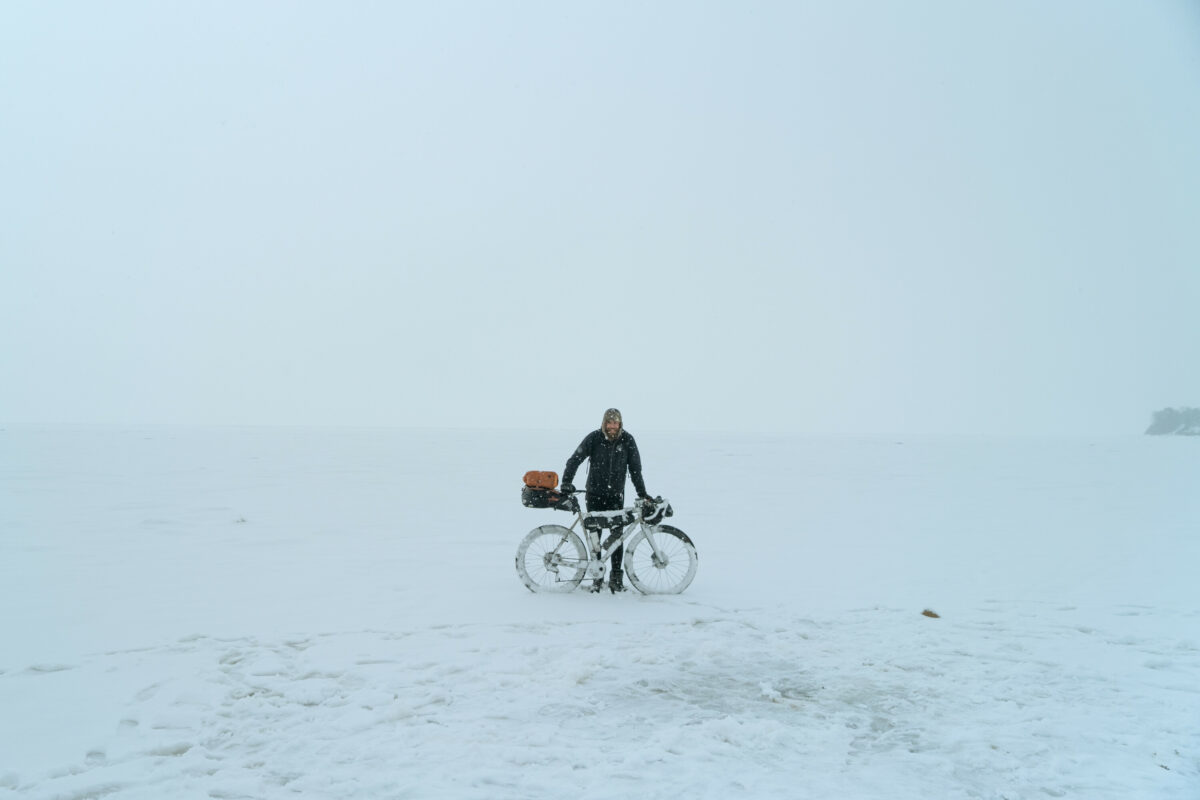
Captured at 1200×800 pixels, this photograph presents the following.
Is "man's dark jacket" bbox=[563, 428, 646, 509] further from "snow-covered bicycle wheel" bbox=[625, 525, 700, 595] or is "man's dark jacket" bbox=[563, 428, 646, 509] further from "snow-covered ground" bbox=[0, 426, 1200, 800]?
"snow-covered ground" bbox=[0, 426, 1200, 800]

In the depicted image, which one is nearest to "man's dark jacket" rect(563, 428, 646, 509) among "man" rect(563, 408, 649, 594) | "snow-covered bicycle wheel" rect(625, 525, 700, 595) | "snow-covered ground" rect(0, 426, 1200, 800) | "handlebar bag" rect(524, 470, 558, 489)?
"man" rect(563, 408, 649, 594)

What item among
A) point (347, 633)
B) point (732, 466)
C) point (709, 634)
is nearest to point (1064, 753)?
point (709, 634)

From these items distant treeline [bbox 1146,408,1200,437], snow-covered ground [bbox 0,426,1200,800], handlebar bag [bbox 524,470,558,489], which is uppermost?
distant treeline [bbox 1146,408,1200,437]

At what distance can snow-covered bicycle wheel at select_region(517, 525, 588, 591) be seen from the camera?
9627 millimetres

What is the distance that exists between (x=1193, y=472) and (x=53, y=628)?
30.7 meters

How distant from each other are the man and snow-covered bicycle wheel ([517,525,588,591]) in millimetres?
357

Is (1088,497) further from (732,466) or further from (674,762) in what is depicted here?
(674,762)

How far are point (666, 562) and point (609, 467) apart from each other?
55.0 inches

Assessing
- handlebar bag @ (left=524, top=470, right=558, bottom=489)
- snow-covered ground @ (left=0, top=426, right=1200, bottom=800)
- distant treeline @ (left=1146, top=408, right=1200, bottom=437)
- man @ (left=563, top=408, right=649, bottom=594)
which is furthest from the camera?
distant treeline @ (left=1146, top=408, right=1200, bottom=437)

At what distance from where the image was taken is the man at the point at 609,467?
31.3 ft

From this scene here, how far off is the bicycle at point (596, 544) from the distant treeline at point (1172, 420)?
58443 mm

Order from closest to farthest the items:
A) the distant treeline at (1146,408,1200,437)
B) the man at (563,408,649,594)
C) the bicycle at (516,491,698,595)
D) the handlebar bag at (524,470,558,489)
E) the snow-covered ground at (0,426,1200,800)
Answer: the snow-covered ground at (0,426,1200,800) → the handlebar bag at (524,470,558,489) → the bicycle at (516,491,698,595) → the man at (563,408,649,594) → the distant treeline at (1146,408,1200,437)

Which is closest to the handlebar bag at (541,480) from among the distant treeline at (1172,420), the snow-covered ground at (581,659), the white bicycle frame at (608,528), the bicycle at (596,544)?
the bicycle at (596,544)

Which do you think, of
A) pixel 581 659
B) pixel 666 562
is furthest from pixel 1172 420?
pixel 581 659
